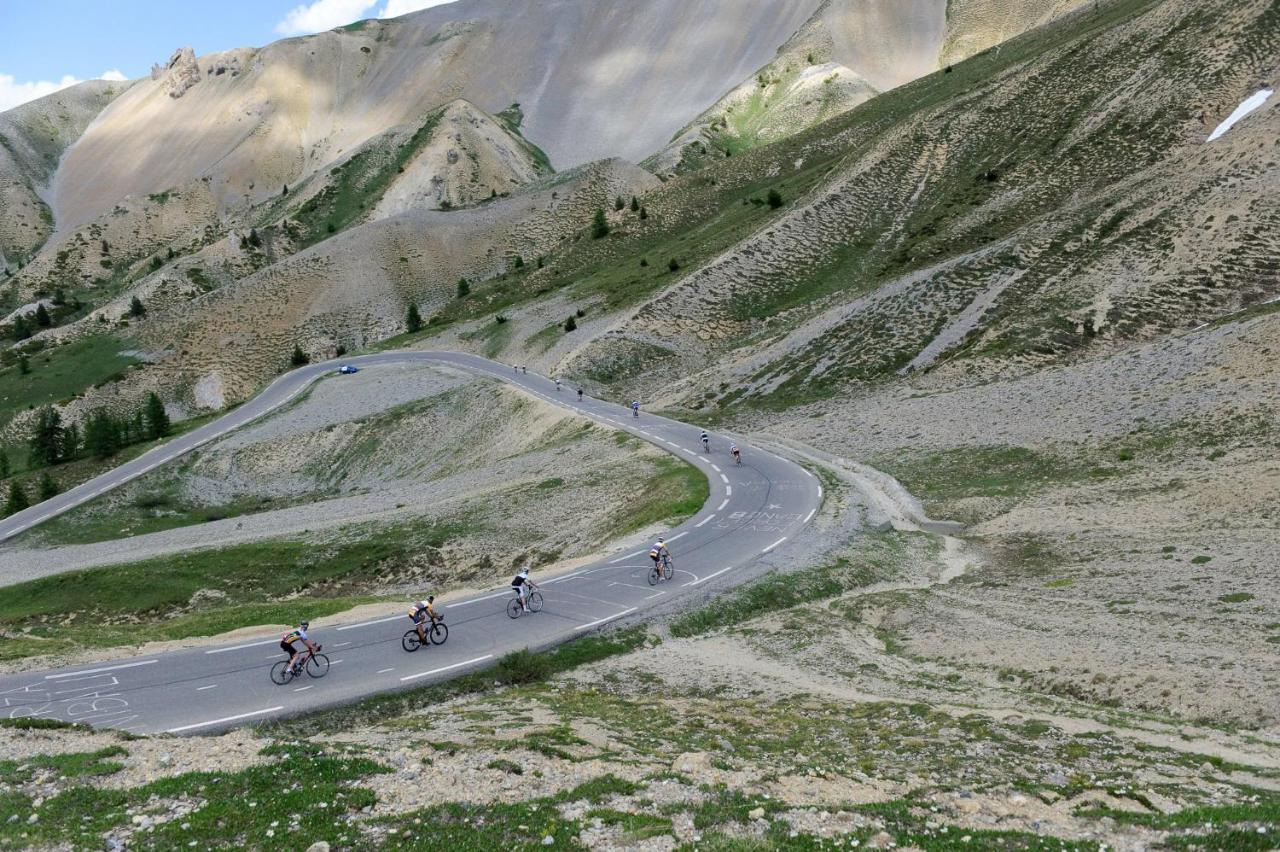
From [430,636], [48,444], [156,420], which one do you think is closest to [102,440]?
[156,420]

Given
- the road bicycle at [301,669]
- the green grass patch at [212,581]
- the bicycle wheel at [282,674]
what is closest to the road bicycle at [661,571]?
the road bicycle at [301,669]

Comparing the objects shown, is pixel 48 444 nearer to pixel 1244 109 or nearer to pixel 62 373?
pixel 62 373

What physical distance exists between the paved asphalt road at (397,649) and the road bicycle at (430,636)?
24 cm

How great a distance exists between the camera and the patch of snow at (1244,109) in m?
75.8

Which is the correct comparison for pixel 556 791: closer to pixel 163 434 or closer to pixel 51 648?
pixel 51 648

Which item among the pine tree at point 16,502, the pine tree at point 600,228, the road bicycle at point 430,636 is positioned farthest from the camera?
the pine tree at point 600,228

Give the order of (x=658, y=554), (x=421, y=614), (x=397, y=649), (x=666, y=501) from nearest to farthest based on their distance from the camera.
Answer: (x=421, y=614)
(x=397, y=649)
(x=658, y=554)
(x=666, y=501)

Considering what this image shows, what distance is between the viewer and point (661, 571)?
30125mm

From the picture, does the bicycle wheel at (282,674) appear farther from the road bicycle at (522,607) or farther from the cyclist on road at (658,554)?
the cyclist on road at (658,554)

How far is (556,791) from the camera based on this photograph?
12977mm

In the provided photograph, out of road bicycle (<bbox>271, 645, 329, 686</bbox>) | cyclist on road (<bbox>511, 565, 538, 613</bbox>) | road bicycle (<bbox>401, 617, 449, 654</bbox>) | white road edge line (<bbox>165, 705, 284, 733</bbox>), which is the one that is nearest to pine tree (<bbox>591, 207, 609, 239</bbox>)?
cyclist on road (<bbox>511, 565, 538, 613</bbox>)

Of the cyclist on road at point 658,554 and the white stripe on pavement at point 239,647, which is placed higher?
the white stripe on pavement at point 239,647

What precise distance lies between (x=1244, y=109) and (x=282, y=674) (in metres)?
97.1

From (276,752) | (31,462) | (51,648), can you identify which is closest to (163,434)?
(31,462)
